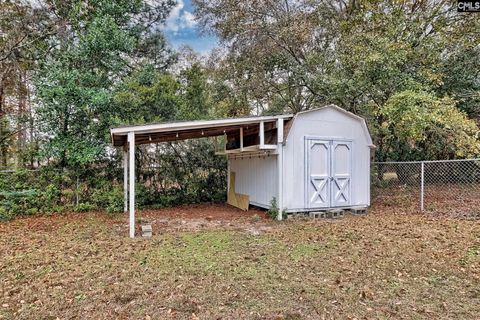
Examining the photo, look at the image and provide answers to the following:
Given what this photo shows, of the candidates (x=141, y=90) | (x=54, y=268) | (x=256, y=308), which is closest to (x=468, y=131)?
(x=256, y=308)

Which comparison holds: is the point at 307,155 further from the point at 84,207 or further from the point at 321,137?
the point at 84,207

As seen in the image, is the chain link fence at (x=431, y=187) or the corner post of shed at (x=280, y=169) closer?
the corner post of shed at (x=280, y=169)

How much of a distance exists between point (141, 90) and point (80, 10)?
287 cm

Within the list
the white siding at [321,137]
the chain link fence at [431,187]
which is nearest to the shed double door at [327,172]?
the white siding at [321,137]

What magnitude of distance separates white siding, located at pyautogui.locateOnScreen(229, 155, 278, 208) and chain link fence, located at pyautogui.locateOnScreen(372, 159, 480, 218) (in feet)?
11.6

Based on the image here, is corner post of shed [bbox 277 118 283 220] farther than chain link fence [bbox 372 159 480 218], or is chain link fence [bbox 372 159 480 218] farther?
chain link fence [bbox 372 159 480 218]

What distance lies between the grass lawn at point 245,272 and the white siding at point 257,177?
1.49 m

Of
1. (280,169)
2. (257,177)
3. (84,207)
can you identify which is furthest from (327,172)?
(84,207)

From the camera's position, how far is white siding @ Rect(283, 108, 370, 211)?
695 centimetres

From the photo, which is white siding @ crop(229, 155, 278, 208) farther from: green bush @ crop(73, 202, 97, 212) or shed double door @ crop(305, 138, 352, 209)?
green bush @ crop(73, 202, 97, 212)

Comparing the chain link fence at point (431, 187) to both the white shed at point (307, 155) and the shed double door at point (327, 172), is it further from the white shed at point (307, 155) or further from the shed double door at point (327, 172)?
the shed double door at point (327, 172)

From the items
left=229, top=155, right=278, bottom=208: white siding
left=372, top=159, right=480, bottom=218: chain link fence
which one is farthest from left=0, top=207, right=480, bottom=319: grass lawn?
left=372, top=159, right=480, bottom=218: chain link fence

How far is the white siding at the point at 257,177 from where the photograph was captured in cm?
744

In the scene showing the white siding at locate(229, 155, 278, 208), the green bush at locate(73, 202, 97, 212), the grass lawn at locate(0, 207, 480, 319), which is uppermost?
the white siding at locate(229, 155, 278, 208)
